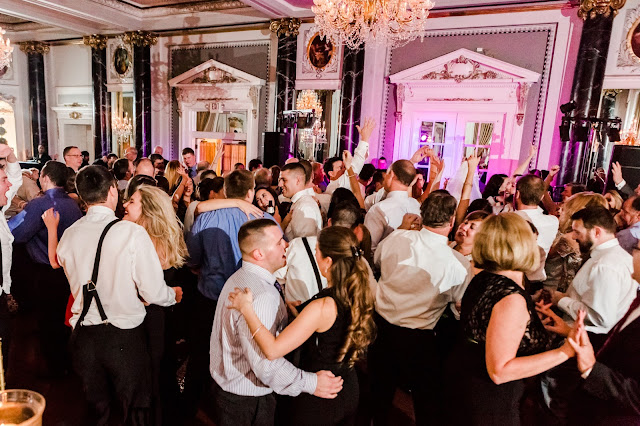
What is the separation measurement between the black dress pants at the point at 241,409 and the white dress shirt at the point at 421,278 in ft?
2.71

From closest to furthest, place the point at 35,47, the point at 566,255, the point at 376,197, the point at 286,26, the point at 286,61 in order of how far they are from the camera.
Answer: the point at 566,255 → the point at 376,197 → the point at 286,26 → the point at 286,61 → the point at 35,47

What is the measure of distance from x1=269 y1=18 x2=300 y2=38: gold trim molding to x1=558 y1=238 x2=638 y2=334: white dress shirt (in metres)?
7.36

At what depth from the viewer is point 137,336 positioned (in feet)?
6.47

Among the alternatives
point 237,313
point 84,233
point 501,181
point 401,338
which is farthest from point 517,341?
point 501,181

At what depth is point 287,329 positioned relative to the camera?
147cm

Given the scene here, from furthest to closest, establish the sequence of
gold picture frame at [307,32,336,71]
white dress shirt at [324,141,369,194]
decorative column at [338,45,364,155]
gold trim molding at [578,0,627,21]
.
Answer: gold picture frame at [307,32,336,71], decorative column at [338,45,364,155], gold trim molding at [578,0,627,21], white dress shirt at [324,141,369,194]

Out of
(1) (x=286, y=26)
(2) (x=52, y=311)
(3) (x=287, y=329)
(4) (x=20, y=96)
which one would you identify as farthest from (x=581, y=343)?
(4) (x=20, y=96)

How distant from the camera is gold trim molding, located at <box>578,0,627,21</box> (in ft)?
19.5

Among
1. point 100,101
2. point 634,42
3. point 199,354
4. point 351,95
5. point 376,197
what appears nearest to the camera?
point 199,354

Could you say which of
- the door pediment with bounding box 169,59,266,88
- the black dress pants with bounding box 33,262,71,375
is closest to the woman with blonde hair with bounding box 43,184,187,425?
the black dress pants with bounding box 33,262,71,375

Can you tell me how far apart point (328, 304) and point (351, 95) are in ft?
22.1

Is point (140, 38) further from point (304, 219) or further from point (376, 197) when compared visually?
point (304, 219)

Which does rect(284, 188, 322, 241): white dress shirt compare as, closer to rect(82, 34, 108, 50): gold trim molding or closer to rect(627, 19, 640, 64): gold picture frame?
rect(627, 19, 640, 64): gold picture frame

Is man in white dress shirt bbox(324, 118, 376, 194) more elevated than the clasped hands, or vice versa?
man in white dress shirt bbox(324, 118, 376, 194)
